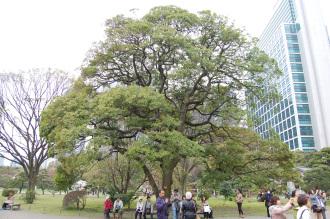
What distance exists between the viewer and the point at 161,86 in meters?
20.8

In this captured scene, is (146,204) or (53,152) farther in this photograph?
(53,152)

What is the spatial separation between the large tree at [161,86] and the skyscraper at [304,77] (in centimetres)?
6235

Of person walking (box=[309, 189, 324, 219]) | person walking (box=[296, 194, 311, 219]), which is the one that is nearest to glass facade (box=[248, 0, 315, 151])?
person walking (box=[309, 189, 324, 219])

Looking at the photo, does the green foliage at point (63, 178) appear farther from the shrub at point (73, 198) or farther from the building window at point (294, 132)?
the building window at point (294, 132)

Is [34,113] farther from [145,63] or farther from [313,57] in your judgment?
[313,57]

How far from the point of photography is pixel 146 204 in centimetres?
1698

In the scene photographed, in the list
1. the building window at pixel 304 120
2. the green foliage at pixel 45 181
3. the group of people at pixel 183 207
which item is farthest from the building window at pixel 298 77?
the group of people at pixel 183 207

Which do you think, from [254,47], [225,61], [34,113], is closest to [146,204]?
[225,61]

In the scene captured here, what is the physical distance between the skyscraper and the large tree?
62.4 meters

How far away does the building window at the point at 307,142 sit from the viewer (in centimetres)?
8006

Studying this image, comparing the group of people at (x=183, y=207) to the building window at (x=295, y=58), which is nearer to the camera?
the group of people at (x=183, y=207)

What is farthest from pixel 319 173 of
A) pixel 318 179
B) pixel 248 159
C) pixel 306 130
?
pixel 306 130

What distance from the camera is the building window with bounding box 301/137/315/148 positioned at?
80.1 meters

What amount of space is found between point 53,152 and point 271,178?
13.7 metres
